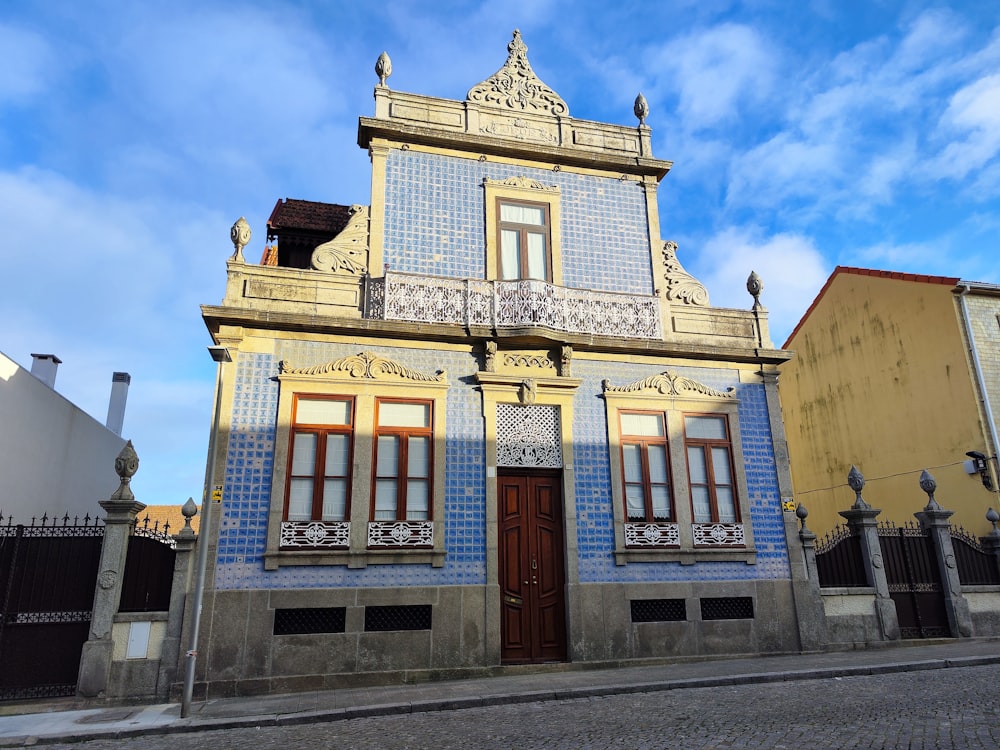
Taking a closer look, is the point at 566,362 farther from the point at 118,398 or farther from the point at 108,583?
the point at 118,398

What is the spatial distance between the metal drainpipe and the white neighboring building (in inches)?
818

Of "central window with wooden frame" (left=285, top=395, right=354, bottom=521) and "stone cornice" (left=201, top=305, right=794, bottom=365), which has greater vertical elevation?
"stone cornice" (left=201, top=305, right=794, bottom=365)

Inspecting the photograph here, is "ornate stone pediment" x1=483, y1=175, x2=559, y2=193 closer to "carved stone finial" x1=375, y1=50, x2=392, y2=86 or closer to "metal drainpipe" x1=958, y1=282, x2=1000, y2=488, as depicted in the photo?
"carved stone finial" x1=375, y1=50, x2=392, y2=86

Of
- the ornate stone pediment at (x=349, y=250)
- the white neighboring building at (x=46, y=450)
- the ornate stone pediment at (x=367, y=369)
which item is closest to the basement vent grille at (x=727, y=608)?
the ornate stone pediment at (x=367, y=369)

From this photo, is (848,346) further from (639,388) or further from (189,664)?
(189,664)

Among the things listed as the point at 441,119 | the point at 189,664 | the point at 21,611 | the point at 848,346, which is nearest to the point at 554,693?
the point at 189,664

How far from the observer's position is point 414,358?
12.0 meters

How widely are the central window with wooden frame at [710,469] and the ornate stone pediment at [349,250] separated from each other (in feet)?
22.1

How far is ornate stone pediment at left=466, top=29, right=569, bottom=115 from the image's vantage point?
46.6 ft

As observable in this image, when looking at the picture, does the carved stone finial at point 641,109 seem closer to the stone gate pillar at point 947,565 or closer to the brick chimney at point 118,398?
the stone gate pillar at point 947,565

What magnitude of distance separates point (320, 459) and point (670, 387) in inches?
257

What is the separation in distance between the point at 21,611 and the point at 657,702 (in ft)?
28.4

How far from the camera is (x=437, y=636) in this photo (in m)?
10.7

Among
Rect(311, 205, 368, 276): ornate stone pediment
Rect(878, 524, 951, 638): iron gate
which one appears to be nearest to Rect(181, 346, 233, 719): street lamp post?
Rect(311, 205, 368, 276): ornate stone pediment
